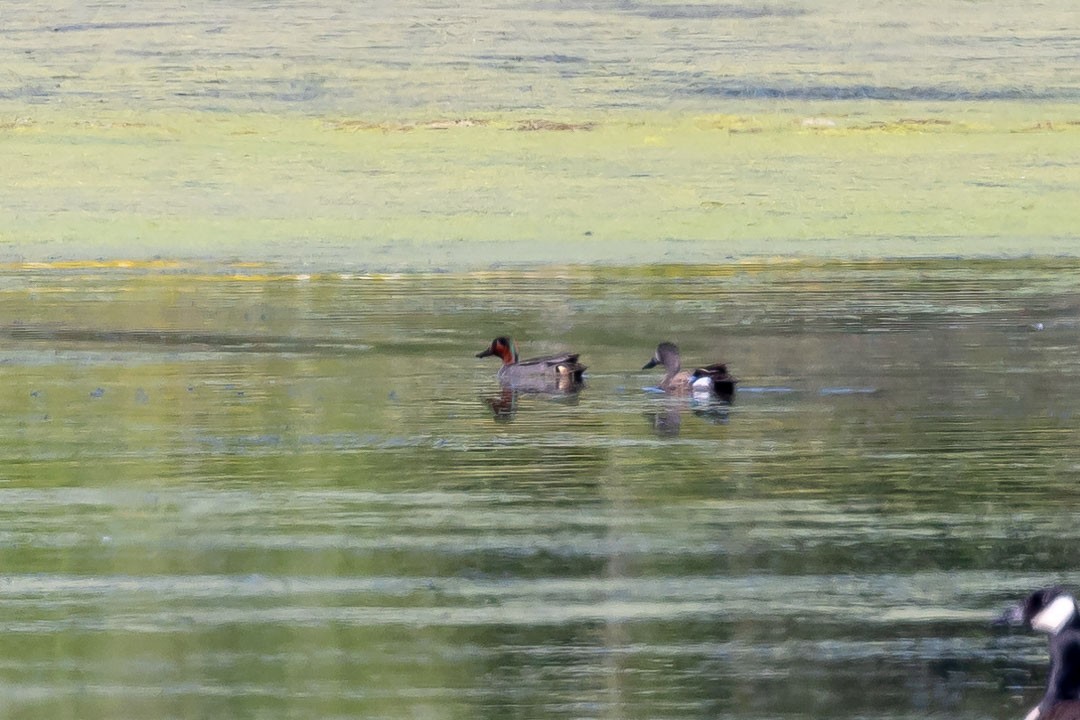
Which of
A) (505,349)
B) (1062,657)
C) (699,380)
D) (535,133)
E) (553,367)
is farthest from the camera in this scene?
(535,133)

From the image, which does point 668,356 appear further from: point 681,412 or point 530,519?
point 530,519

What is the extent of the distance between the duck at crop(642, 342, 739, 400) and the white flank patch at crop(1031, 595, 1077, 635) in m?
6.74

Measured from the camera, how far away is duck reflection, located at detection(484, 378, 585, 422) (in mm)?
12758

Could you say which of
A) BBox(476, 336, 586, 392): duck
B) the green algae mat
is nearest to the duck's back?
BBox(476, 336, 586, 392): duck

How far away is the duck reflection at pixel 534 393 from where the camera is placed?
41.9ft

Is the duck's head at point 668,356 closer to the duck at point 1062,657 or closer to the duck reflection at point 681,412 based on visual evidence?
the duck reflection at point 681,412

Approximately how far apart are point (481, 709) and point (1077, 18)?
40.0m

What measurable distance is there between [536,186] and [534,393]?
545 inches

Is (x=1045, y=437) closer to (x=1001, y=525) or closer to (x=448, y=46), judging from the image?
(x=1001, y=525)

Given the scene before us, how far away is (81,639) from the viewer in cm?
725

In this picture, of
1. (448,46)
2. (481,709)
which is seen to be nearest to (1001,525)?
(481,709)

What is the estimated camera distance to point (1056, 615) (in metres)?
5.72

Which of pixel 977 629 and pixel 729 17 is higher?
pixel 729 17

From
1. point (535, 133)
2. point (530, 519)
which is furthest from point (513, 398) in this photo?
point (535, 133)
